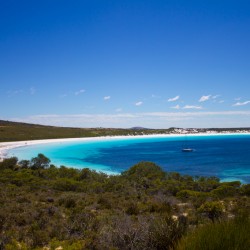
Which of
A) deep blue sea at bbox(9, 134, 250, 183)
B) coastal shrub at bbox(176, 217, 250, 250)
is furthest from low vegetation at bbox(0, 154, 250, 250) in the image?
deep blue sea at bbox(9, 134, 250, 183)

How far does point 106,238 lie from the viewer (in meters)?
7.16

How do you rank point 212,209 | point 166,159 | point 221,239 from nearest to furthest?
point 221,239 < point 212,209 < point 166,159

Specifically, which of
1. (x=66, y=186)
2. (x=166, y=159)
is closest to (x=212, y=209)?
(x=66, y=186)

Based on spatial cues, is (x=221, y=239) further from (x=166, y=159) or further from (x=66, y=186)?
(x=166, y=159)

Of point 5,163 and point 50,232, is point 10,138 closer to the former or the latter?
point 5,163

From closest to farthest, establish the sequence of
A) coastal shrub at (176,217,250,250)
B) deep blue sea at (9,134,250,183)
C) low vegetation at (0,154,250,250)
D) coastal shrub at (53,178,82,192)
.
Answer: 1. coastal shrub at (176,217,250,250)
2. low vegetation at (0,154,250,250)
3. coastal shrub at (53,178,82,192)
4. deep blue sea at (9,134,250,183)

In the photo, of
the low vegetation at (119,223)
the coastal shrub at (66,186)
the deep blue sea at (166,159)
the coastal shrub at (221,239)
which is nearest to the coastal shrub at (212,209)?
the low vegetation at (119,223)

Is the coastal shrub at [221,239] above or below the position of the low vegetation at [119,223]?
above

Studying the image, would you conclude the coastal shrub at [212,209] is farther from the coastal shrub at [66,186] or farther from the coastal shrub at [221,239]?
the coastal shrub at [66,186]

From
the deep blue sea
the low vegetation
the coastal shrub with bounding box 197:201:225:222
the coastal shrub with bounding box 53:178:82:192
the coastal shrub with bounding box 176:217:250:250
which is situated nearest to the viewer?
Answer: the coastal shrub with bounding box 176:217:250:250

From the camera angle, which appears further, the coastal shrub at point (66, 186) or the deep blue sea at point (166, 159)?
the deep blue sea at point (166, 159)

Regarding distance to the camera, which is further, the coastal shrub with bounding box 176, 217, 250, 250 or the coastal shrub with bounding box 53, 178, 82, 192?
the coastal shrub with bounding box 53, 178, 82, 192

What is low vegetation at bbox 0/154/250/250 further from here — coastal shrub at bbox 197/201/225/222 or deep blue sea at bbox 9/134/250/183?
deep blue sea at bbox 9/134/250/183

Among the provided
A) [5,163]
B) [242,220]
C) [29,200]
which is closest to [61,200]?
[29,200]
